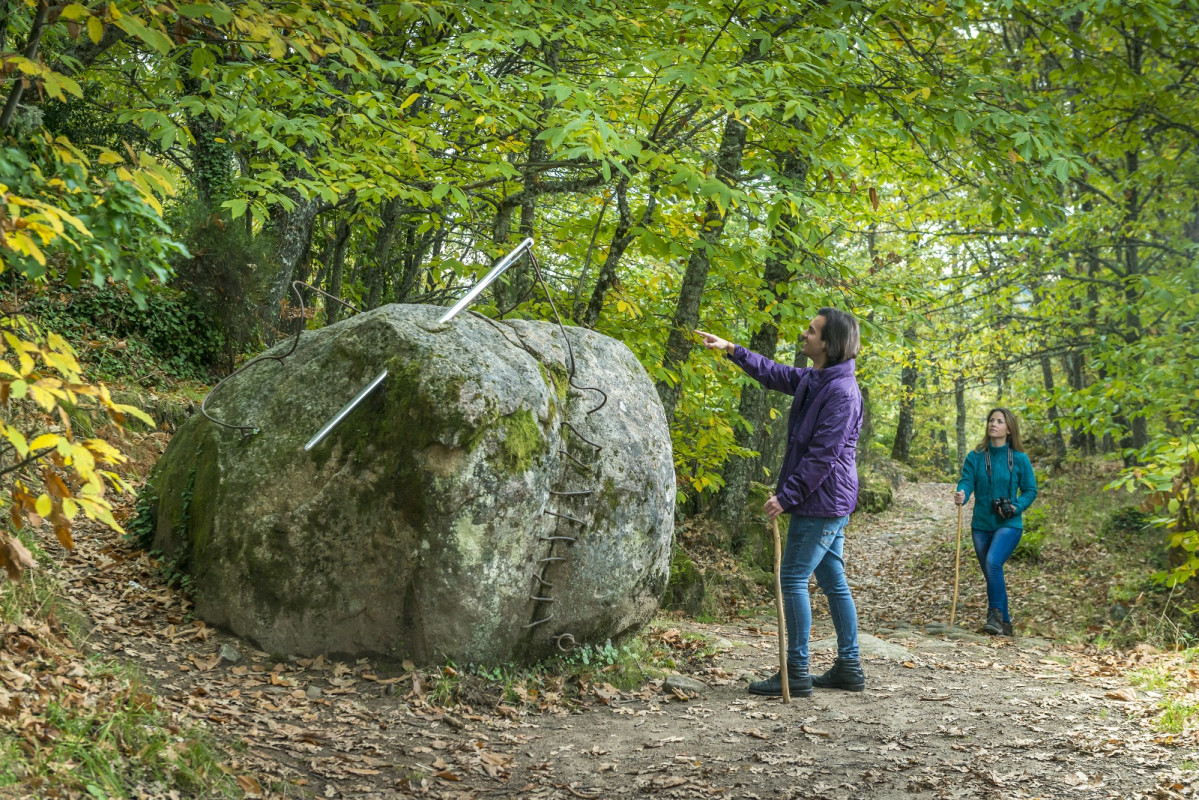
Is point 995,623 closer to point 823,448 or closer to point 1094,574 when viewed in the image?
point 1094,574

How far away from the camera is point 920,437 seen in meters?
35.3

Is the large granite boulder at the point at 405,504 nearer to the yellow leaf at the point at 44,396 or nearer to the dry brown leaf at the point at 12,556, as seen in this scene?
the dry brown leaf at the point at 12,556

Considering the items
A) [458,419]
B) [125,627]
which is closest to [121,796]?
[125,627]

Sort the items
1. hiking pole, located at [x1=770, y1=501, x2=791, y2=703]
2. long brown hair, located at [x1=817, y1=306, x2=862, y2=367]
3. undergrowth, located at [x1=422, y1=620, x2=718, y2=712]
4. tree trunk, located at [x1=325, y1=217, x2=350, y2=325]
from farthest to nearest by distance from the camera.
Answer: tree trunk, located at [x1=325, y1=217, x2=350, y2=325]
long brown hair, located at [x1=817, y1=306, x2=862, y2=367]
hiking pole, located at [x1=770, y1=501, x2=791, y2=703]
undergrowth, located at [x1=422, y1=620, x2=718, y2=712]

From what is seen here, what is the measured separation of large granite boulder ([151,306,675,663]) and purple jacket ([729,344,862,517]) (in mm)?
1213

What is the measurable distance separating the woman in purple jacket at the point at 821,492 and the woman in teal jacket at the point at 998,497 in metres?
3.20

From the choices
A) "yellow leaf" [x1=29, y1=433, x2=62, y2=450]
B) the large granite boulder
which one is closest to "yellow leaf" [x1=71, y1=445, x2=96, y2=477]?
"yellow leaf" [x1=29, y1=433, x2=62, y2=450]

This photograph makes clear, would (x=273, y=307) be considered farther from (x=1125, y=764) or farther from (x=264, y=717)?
(x=1125, y=764)

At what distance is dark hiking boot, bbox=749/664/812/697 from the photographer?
5.36 meters

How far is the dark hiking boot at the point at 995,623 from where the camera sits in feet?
26.6

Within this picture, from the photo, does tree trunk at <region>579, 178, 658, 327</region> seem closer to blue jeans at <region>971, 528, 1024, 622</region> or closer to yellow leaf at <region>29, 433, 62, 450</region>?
blue jeans at <region>971, 528, 1024, 622</region>

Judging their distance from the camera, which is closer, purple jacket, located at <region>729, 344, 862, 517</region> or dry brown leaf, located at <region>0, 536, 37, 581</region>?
dry brown leaf, located at <region>0, 536, 37, 581</region>

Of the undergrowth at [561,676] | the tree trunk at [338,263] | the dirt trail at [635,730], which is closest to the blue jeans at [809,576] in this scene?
the dirt trail at [635,730]

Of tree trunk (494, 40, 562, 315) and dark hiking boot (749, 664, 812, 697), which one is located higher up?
tree trunk (494, 40, 562, 315)
